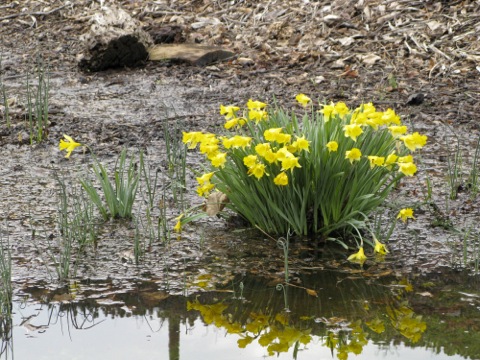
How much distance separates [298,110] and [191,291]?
10.1 ft

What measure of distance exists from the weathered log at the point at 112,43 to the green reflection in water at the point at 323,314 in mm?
4530

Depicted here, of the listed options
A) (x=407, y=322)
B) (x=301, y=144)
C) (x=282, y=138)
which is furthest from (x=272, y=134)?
(x=407, y=322)

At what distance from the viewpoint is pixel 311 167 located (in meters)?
4.29

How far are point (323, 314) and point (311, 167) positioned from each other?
888 millimetres

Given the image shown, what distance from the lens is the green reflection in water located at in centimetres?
349

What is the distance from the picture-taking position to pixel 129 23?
8102mm

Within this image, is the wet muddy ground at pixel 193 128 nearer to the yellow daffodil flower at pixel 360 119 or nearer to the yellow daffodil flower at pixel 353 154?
the yellow daffodil flower at pixel 353 154

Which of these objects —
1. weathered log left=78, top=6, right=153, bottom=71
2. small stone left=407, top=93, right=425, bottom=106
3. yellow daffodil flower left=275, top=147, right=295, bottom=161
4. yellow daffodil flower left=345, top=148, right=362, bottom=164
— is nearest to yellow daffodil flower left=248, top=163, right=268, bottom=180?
yellow daffodil flower left=275, top=147, right=295, bottom=161

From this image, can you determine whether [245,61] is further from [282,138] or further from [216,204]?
[282,138]

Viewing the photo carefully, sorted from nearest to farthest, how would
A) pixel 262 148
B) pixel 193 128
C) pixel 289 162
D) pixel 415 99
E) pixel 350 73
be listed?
pixel 289 162 < pixel 262 148 < pixel 193 128 < pixel 415 99 < pixel 350 73

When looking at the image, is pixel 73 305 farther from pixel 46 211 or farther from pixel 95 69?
pixel 95 69

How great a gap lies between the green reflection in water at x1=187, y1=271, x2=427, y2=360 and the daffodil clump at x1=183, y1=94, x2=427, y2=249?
0.93 ft

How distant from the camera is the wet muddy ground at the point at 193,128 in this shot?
14.0ft

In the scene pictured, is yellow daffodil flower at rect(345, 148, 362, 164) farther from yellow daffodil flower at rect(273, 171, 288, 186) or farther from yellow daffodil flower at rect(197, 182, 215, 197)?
yellow daffodil flower at rect(197, 182, 215, 197)
